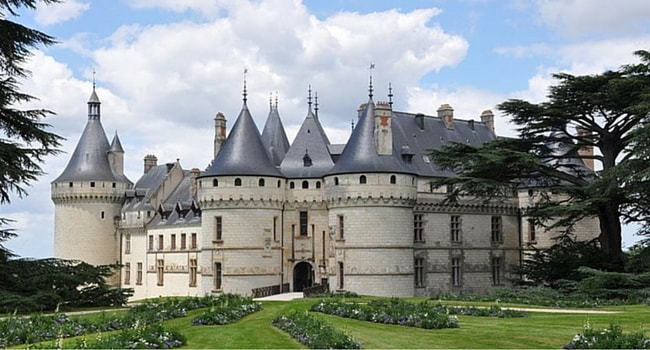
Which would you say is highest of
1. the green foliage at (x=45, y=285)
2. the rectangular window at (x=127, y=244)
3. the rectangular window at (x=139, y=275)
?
the rectangular window at (x=127, y=244)

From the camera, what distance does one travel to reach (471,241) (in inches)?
1633

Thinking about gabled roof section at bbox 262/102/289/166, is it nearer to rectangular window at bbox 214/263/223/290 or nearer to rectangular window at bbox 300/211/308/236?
rectangular window at bbox 300/211/308/236

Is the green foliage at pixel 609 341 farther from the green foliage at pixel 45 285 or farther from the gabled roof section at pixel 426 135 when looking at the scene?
the gabled roof section at pixel 426 135

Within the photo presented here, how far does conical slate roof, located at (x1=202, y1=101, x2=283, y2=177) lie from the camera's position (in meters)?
37.4

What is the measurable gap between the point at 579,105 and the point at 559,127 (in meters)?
1.48

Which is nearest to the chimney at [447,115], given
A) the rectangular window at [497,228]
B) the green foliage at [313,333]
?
the rectangular window at [497,228]

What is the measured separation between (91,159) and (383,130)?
957 inches

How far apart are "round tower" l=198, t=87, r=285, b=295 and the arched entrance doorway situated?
1873mm

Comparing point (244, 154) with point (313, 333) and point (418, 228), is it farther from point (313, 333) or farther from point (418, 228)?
point (313, 333)

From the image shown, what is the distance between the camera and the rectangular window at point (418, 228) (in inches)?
1548

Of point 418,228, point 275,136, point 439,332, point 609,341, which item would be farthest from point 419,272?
point 609,341

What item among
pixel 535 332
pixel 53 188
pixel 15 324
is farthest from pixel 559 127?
pixel 53 188

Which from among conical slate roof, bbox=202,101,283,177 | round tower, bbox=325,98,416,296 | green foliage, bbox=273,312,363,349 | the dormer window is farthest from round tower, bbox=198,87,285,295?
green foliage, bbox=273,312,363,349

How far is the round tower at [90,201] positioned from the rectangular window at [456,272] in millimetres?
23811
